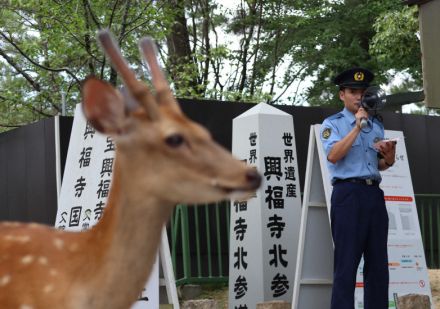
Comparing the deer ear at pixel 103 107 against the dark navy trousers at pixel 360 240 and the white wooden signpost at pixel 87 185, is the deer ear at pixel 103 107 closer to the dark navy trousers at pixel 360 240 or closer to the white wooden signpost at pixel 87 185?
the dark navy trousers at pixel 360 240

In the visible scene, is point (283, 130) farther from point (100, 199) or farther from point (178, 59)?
point (178, 59)

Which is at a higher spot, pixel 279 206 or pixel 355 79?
pixel 355 79

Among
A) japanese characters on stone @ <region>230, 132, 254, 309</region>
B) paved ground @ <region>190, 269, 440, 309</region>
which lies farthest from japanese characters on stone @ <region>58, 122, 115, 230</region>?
paved ground @ <region>190, 269, 440, 309</region>

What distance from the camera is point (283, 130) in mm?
8789

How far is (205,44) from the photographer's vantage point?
21.4 meters

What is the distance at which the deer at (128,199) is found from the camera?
2527mm

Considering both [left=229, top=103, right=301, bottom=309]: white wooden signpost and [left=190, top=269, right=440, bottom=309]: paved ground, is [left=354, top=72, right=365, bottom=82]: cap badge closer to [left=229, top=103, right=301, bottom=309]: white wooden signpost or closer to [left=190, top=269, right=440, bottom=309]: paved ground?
[left=229, top=103, right=301, bottom=309]: white wooden signpost

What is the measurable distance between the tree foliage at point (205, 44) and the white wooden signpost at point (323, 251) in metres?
6.93

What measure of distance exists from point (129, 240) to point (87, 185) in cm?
500

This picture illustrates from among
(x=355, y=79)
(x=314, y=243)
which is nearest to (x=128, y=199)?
(x=355, y=79)

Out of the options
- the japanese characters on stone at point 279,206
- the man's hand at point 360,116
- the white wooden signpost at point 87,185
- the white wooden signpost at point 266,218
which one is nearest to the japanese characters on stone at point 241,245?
the white wooden signpost at point 266,218

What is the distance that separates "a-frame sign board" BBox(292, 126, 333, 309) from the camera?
7562 millimetres

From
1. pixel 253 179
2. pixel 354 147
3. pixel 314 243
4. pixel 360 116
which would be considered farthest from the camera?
pixel 314 243

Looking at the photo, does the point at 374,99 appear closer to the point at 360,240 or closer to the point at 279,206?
the point at 360,240
